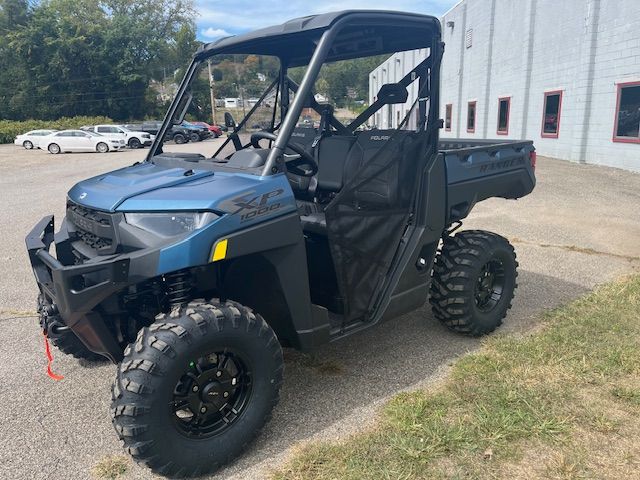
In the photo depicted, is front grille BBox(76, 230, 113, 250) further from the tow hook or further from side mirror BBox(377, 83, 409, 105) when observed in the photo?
side mirror BBox(377, 83, 409, 105)

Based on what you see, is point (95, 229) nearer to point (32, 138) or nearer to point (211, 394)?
point (211, 394)

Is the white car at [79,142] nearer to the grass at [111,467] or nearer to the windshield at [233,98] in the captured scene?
the windshield at [233,98]

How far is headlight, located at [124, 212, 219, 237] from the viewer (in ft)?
8.63

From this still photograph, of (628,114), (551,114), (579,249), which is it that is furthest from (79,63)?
(579,249)

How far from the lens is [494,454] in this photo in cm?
280

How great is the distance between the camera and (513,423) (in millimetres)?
3021

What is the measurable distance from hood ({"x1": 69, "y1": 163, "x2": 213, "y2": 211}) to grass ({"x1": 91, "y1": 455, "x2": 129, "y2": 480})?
130cm

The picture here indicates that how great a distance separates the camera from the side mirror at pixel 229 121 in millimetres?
4297

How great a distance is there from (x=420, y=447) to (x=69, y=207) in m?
2.46

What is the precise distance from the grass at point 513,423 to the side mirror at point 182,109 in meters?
2.50

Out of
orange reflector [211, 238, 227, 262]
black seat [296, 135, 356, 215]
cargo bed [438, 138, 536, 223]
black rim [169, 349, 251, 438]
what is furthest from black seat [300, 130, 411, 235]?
black rim [169, 349, 251, 438]

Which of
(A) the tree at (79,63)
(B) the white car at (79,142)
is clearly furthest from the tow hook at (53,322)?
(A) the tree at (79,63)

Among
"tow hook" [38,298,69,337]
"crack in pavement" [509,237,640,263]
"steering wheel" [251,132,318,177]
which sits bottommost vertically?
"crack in pavement" [509,237,640,263]

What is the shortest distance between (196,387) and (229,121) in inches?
91.8
